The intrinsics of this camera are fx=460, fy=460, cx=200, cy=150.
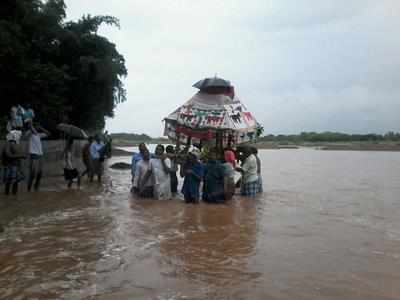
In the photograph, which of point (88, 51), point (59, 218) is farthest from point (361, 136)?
point (59, 218)

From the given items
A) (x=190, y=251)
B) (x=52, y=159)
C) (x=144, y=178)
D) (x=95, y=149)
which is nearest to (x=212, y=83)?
(x=144, y=178)

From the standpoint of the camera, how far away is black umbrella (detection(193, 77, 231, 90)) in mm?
11920

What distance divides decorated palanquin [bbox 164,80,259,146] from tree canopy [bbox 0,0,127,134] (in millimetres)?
6660

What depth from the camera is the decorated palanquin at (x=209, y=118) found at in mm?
11461

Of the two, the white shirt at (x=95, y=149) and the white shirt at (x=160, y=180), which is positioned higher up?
the white shirt at (x=95, y=149)

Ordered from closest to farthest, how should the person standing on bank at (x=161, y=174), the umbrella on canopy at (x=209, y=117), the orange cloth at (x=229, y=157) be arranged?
the person standing on bank at (x=161, y=174)
the orange cloth at (x=229, y=157)
the umbrella on canopy at (x=209, y=117)

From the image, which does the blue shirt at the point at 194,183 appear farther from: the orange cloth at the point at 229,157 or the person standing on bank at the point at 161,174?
the orange cloth at the point at 229,157

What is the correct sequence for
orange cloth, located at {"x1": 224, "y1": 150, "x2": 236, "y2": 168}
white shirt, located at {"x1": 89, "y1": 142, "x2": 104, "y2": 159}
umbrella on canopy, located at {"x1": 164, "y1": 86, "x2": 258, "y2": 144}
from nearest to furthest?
orange cloth, located at {"x1": 224, "y1": 150, "x2": 236, "y2": 168}, umbrella on canopy, located at {"x1": 164, "y1": 86, "x2": 258, "y2": 144}, white shirt, located at {"x1": 89, "y1": 142, "x2": 104, "y2": 159}

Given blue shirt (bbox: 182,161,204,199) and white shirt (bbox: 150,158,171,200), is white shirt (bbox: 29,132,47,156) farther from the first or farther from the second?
blue shirt (bbox: 182,161,204,199)

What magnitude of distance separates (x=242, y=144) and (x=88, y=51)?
16.1m

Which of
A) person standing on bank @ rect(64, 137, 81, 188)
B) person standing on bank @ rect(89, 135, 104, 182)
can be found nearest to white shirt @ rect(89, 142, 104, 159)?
person standing on bank @ rect(89, 135, 104, 182)

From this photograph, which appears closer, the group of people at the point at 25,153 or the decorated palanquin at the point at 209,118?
the group of people at the point at 25,153

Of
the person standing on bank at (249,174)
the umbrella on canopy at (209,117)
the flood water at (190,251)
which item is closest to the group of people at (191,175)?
the person standing on bank at (249,174)

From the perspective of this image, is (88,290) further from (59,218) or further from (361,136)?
(361,136)
